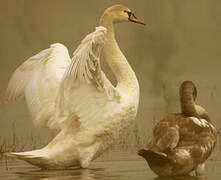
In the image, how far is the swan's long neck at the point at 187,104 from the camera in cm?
932

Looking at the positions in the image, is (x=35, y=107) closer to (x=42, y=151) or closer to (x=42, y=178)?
(x=42, y=151)

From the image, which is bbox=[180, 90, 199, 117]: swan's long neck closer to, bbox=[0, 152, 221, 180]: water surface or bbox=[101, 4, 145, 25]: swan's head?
bbox=[0, 152, 221, 180]: water surface

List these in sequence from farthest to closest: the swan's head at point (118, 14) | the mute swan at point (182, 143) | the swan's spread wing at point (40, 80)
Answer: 1. the swan's head at point (118, 14)
2. the swan's spread wing at point (40, 80)
3. the mute swan at point (182, 143)

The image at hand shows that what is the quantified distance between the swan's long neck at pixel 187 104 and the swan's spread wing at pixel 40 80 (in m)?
2.83

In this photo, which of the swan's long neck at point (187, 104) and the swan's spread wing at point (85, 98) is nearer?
the swan's long neck at point (187, 104)

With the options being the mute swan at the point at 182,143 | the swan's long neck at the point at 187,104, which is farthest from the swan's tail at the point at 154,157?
the swan's long neck at the point at 187,104

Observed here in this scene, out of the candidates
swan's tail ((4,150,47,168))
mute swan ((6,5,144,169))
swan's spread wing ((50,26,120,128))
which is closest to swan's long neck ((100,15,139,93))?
mute swan ((6,5,144,169))

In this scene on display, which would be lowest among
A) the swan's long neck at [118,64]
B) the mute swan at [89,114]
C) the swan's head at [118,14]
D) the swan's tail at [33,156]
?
the swan's tail at [33,156]

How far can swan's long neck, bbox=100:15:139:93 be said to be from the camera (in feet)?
36.0

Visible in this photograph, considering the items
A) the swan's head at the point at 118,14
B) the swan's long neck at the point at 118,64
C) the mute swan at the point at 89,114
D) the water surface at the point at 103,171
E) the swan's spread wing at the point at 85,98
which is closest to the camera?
the water surface at the point at 103,171

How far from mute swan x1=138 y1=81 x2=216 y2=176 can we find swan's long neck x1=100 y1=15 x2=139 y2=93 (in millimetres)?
1659

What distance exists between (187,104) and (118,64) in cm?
213

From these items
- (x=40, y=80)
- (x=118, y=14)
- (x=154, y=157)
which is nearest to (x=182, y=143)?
(x=154, y=157)

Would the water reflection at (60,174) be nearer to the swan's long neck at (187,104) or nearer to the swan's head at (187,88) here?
the swan's long neck at (187,104)
